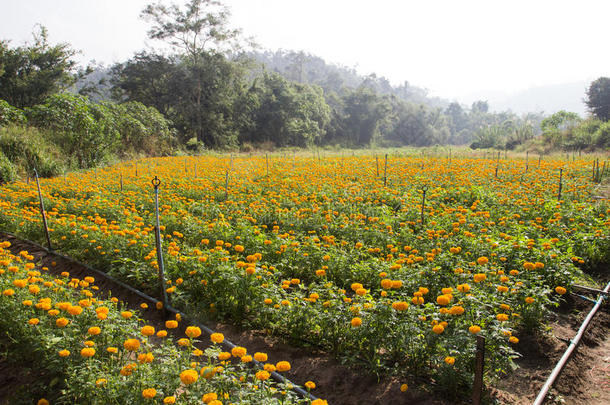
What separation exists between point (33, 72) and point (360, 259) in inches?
1218

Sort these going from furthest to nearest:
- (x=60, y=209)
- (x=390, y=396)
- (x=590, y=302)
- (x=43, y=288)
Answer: (x=60, y=209), (x=590, y=302), (x=43, y=288), (x=390, y=396)

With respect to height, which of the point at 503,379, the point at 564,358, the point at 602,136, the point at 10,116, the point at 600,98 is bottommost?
the point at 503,379

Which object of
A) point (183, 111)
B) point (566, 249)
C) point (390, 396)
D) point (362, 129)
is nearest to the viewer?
point (390, 396)

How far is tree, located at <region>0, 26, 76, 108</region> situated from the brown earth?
2930 centimetres

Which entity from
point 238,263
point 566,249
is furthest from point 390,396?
point 566,249

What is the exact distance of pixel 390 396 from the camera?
9.04 ft

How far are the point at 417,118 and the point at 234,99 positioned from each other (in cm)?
4281

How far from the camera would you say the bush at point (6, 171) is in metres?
10.9

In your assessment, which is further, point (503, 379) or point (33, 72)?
point (33, 72)

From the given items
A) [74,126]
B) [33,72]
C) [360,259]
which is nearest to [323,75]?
[33,72]

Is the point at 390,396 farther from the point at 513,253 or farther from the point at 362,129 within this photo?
the point at 362,129

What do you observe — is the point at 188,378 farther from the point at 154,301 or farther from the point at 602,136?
the point at 602,136

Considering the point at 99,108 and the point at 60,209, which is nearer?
the point at 60,209

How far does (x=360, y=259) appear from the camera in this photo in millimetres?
5055
